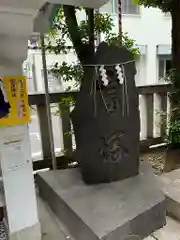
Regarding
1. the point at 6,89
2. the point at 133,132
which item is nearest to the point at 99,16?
the point at 133,132

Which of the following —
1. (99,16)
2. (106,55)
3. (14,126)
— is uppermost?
(99,16)

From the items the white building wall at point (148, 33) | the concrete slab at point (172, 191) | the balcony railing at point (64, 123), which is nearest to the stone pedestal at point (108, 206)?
the concrete slab at point (172, 191)

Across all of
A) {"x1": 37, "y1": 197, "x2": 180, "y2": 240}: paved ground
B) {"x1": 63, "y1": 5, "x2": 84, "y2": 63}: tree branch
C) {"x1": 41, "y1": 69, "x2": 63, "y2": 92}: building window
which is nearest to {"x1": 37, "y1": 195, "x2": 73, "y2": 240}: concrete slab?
{"x1": 37, "y1": 197, "x2": 180, "y2": 240}: paved ground

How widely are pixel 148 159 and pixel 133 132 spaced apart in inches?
82.5

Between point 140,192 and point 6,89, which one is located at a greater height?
point 6,89

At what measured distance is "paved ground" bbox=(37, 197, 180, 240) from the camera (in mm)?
2291

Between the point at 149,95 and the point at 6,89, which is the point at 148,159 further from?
the point at 6,89

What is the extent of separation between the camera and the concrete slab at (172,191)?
8.07ft

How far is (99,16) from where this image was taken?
12.0 feet

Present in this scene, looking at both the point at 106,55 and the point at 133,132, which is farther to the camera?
the point at 133,132

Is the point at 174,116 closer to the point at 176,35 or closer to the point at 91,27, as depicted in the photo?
the point at 176,35

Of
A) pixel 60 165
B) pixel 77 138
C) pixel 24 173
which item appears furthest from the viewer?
pixel 60 165

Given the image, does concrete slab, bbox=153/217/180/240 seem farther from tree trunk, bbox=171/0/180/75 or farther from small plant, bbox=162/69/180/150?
tree trunk, bbox=171/0/180/75

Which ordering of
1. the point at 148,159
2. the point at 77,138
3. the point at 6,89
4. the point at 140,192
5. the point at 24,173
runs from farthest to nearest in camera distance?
1. the point at 148,159
2. the point at 77,138
3. the point at 140,192
4. the point at 24,173
5. the point at 6,89
